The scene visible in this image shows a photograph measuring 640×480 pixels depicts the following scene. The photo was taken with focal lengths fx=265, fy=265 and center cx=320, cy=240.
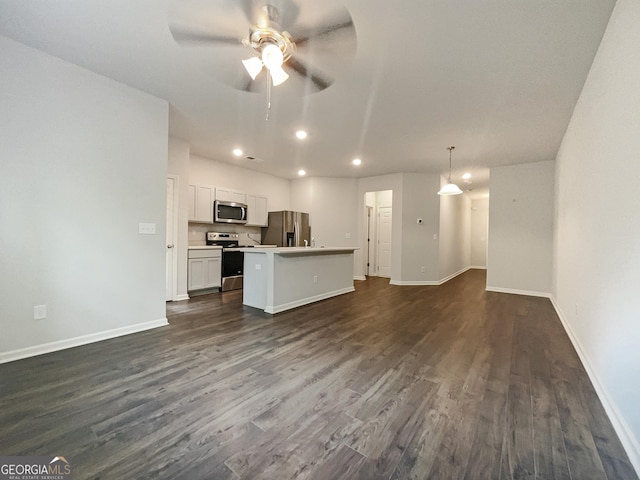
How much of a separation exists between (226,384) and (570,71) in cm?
407

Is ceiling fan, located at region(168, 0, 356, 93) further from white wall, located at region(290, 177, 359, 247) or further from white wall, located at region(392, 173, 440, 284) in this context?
white wall, located at region(290, 177, 359, 247)

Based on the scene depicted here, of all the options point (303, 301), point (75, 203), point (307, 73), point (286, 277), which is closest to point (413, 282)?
point (303, 301)

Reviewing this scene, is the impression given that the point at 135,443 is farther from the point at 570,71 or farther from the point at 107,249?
the point at 570,71

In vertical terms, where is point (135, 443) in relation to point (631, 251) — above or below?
below

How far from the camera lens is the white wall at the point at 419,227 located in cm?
655

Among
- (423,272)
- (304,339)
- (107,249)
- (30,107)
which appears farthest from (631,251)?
(423,272)

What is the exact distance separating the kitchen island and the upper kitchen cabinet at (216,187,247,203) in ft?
6.80

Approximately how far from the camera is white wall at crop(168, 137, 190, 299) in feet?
14.9

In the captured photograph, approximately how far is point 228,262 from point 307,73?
14.0 ft

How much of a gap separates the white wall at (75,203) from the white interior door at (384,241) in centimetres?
620

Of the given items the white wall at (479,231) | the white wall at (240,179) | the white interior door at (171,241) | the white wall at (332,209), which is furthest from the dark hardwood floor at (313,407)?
the white wall at (479,231)

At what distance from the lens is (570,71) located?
97.5 inches

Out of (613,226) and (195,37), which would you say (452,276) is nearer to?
(613,226)

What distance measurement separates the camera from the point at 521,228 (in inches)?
212
